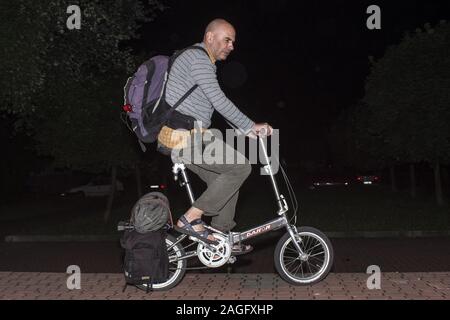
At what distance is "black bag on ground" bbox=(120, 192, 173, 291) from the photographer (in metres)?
5.70

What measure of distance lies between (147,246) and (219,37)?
1.87 m

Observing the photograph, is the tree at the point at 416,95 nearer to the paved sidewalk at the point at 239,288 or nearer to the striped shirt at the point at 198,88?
the paved sidewalk at the point at 239,288

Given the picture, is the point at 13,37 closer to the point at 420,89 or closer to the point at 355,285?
the point at 355,285

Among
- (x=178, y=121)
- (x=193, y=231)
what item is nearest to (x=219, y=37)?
(x=178, y=121)

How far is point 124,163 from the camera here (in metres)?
18.5

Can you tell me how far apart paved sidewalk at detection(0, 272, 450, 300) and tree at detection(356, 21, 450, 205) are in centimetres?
1376

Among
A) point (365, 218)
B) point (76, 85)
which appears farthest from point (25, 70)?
point (365, 218)

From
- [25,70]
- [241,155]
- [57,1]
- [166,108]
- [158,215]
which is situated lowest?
[158,215]

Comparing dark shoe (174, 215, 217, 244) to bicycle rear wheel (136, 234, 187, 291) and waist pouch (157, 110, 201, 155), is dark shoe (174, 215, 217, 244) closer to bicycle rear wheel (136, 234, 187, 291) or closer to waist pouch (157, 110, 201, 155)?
bicycle rear wheel (136, 234, 187, 291)

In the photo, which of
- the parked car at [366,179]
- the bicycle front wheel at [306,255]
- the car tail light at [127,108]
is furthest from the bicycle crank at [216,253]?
the parked car at [366,179]

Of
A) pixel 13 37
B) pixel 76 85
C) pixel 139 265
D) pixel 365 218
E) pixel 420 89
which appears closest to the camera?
pixel 139 265

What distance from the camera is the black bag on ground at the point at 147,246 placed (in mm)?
5703

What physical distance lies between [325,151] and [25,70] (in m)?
73.3

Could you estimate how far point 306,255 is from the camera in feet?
20.0
